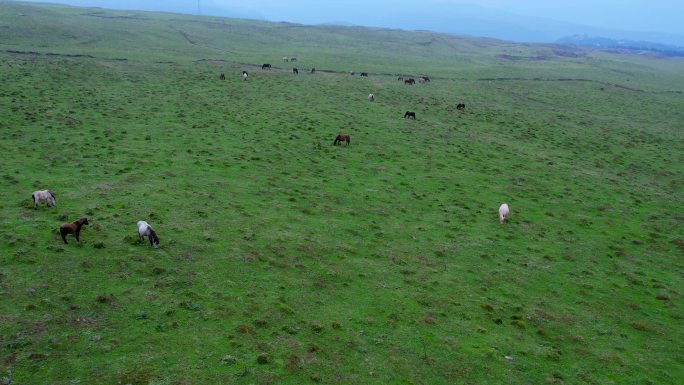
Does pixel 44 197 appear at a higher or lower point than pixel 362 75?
lower

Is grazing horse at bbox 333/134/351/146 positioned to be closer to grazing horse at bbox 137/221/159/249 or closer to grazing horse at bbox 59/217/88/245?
grazing horse at bbox 137/221/159/249

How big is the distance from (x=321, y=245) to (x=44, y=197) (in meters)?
12.4

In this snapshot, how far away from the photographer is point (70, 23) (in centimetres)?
9238

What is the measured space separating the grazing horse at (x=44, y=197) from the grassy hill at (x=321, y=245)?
1.03ft

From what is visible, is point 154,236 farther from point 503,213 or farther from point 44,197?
point 503,213

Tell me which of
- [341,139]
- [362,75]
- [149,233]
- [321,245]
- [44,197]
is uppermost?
[362,75]

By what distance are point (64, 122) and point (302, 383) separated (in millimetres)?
32294

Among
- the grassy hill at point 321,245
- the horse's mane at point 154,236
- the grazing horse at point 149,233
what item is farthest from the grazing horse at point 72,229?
the horse's mane at point 154,236

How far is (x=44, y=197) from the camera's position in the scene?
70.7ft

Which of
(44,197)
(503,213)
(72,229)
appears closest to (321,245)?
(72,229)

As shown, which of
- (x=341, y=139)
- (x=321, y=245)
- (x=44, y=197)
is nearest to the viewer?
(x=321, y=245)

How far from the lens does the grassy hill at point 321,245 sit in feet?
46.8

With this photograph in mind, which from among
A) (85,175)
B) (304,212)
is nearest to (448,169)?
(304,212)

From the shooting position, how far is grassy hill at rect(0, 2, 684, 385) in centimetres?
1426
